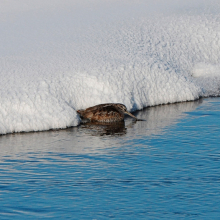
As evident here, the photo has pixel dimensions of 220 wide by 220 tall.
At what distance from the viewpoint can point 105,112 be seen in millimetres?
13266

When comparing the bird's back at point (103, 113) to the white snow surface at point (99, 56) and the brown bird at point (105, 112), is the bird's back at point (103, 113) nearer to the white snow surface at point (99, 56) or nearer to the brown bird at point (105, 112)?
the brown bird at point (105, 112)

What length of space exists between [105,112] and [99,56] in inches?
115

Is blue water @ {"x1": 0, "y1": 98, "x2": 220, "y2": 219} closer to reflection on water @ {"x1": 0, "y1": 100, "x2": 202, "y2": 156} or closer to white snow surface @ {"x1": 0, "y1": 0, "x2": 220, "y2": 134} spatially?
reflection on water @ {"x1": 0, "y1": 100, "x2": 202, "y2": 156}

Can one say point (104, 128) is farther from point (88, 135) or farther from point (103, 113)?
point (88, 135)

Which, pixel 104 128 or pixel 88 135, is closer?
pixel 88 135

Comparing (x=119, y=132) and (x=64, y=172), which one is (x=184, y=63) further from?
(x=64, y=172)

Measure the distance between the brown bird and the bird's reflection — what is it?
0.41 ft

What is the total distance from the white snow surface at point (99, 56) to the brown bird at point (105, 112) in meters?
0.42

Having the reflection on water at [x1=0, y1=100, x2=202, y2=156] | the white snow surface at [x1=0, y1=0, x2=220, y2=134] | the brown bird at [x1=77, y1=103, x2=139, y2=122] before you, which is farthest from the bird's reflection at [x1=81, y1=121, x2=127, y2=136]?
the white snow surface at [x1=0, y1=0, x2=220, y2=134]

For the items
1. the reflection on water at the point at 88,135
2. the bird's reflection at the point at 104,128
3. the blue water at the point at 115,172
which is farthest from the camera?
the bird's reflection at the point at 104,128

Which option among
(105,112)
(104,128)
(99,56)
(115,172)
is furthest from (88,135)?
(99,56)

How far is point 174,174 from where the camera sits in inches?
360

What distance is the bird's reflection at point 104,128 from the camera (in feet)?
40.4

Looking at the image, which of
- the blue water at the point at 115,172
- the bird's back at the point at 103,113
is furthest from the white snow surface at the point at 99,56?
the blue water at the point at 115,172
